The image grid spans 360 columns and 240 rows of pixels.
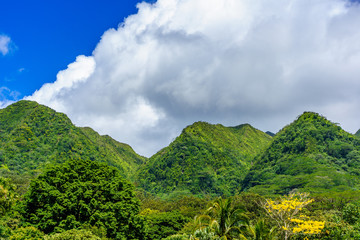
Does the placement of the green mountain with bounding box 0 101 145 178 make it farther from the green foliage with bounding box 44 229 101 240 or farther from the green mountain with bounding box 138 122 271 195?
the green foliage with bounding box 44 229 101 240

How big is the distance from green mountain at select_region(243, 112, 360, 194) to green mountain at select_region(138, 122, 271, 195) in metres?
16.2

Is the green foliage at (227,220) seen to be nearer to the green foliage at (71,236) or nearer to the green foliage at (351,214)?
the green foliage at (71,236)

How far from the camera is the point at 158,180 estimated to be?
171125 millimetres

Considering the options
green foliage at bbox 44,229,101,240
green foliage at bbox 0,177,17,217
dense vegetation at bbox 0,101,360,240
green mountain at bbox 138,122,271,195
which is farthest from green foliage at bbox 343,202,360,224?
green mountain at bbox 138,122,271,195

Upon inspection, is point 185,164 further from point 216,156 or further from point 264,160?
point 264,160

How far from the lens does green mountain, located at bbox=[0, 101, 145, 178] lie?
427 ft

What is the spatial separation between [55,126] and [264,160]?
4923 inches

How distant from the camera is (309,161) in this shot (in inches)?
4803

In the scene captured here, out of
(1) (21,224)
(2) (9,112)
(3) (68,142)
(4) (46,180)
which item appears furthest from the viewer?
(2) (9,112)

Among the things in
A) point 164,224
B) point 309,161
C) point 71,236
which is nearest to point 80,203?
point 71,236

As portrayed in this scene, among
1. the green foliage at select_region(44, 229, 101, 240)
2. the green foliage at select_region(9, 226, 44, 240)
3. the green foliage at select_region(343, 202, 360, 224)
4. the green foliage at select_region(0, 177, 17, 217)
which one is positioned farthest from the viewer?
the green foliage at select_region(343, 202, 360, 224)

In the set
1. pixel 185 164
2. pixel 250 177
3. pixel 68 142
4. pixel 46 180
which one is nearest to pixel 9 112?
pixel 68 142

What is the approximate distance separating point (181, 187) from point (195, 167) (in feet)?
57.4

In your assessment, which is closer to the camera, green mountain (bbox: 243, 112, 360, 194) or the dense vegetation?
the dense vegetation
